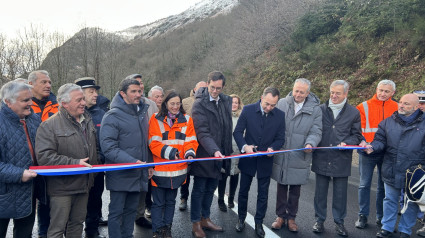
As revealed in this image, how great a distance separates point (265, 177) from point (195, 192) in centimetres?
107

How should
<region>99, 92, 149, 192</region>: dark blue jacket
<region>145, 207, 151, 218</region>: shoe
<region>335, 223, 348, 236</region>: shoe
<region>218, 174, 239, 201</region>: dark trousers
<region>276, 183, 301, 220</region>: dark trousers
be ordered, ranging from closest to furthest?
<region>99, 92, 149, 192</region>: dark blue jacket, <region>335, 223, 348, 236</region>: shoe, <region>276, 183, 301, 220</region>: dark trousers, <region>145, 207, 151, 218</region>: shoe, <region>218, 174, 239, 201</region>: dark trousers

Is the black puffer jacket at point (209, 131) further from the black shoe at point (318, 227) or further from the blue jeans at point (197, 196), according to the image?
the black shoe at point (318, 227)

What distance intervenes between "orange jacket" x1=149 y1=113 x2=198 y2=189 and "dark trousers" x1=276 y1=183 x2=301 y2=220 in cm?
165

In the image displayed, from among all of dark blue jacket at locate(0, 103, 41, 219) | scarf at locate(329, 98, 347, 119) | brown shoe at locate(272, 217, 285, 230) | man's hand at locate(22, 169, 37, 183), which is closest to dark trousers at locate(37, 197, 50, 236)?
dark blue jacket at locate(0, 103, 41, 219)

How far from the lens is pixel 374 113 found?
534 cm

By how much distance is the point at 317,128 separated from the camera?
4824 millimetres

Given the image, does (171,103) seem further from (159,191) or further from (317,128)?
(317,128)

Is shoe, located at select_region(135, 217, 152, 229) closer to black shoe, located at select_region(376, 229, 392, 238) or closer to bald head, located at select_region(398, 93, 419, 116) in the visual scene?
black shoe, located at select_region(376, 229, 392, 238)

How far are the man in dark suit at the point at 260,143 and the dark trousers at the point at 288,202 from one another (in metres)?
0.37

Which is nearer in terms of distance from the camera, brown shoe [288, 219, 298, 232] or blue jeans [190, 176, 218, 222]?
blue jeans [190, 176, 218, 222]

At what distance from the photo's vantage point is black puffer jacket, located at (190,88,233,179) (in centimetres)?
455

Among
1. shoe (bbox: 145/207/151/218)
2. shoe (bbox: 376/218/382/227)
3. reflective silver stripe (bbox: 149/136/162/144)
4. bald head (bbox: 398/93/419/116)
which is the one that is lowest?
shoe (bbox: 145/207/151/218)

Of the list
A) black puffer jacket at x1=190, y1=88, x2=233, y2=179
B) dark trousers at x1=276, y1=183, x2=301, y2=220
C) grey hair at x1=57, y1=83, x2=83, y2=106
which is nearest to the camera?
grey hair at x1=57, y1=83, x2=83, y2=106

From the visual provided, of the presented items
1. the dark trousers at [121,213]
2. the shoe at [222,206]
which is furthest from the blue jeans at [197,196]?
the shoe at [222,206]
